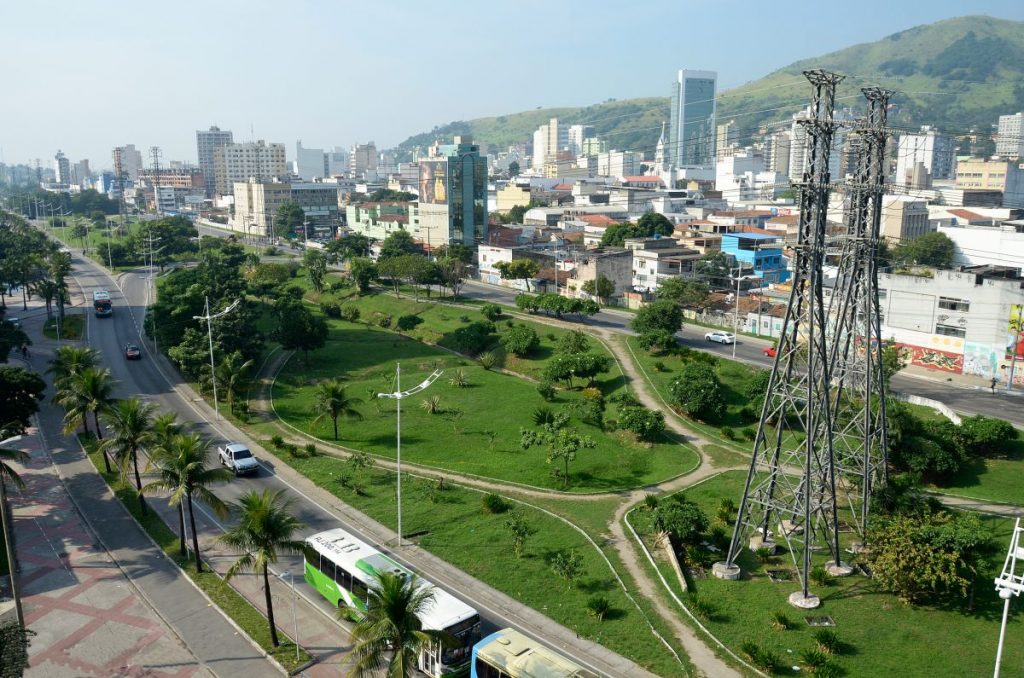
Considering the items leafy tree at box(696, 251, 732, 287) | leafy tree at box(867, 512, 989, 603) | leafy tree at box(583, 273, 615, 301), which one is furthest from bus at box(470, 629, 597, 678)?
leafy tree at box(696, 251, 732, 287)

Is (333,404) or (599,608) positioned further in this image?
(333,404)

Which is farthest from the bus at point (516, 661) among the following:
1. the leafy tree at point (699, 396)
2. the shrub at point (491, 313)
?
the shrub at point (491, 313)

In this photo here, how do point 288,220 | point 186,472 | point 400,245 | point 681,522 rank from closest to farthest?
point 186,472
point 681,522
point 400,245
point 288,220

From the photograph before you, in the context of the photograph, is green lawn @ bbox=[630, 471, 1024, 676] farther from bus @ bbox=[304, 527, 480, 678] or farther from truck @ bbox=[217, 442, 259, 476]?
truck @ bbox=[217, 442, 259, 476]

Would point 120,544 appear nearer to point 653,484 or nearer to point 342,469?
point 342,469

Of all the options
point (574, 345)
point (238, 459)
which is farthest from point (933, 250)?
point (238, 459)

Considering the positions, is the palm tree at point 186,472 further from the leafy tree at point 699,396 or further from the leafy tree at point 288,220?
the leafy tree at point 288,220

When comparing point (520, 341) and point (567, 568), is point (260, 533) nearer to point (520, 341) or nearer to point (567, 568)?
point (567, 568)
